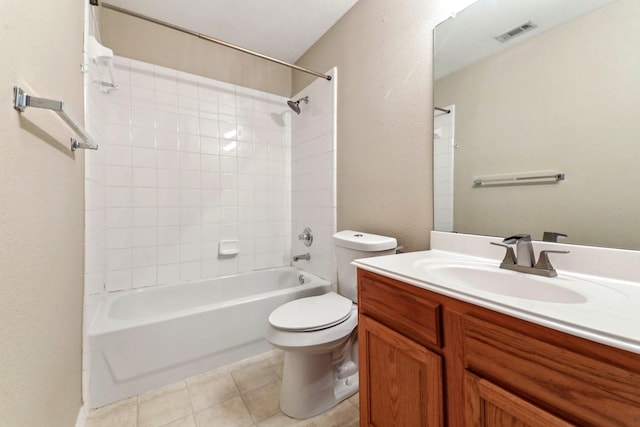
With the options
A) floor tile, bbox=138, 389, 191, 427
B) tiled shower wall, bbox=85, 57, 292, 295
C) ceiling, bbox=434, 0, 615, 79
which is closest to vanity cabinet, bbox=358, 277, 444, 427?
floor tile, bbox=138, 389, 191, 427

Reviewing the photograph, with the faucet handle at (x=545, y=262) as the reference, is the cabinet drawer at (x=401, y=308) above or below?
below

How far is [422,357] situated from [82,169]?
172 cm

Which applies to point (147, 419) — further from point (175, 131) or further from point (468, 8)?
point (468, 8)

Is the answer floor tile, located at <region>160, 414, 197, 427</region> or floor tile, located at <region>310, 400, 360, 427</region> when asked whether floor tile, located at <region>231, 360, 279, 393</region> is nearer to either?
floor tile, located at <region>160, 414, 197, 427</region>

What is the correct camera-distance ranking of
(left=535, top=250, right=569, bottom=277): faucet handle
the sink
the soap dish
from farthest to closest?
the soap dish → (left=535, top=250, right=569, bottom=277): faucet handle → the sink

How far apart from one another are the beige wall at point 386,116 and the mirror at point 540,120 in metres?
0.09

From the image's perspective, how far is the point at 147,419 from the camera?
4.09 ft

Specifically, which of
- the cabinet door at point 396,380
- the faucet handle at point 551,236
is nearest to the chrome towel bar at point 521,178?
the faucet handle at point 551,236

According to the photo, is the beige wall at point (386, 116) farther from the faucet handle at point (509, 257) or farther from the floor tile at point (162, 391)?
the floor tile at point (162, 391)

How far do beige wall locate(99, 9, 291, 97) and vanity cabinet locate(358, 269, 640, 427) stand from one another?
6.96ft

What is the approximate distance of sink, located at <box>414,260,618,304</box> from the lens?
727mm

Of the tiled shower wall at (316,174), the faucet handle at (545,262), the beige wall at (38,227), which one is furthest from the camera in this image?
the tiled shower wall at (316,174)

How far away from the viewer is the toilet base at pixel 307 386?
4.15ft

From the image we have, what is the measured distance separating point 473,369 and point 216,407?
4.16ft
